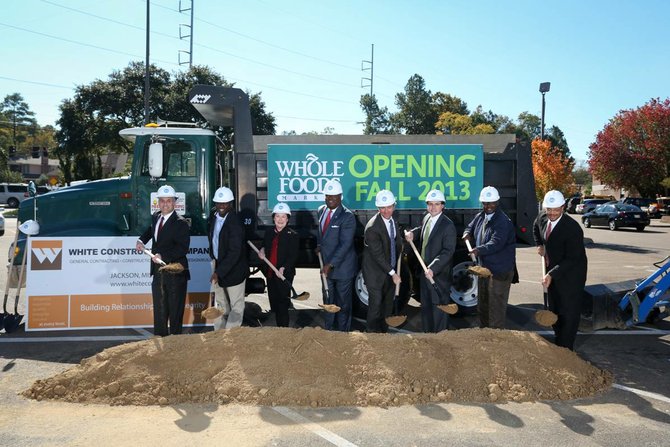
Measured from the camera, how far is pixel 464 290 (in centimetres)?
849

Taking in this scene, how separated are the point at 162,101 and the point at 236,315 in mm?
28112

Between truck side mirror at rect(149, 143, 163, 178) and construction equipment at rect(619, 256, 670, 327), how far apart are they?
6120 millimetres

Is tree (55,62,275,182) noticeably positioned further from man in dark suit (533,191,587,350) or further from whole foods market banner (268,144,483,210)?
man in dark suit (533,191,587,350)

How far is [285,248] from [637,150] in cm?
4551

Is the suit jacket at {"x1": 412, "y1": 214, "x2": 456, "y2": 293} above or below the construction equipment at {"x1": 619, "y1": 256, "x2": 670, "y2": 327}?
above

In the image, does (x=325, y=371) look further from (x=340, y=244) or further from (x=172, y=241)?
(x=172, y=241)

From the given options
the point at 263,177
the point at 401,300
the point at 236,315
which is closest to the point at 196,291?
the point at 236,315

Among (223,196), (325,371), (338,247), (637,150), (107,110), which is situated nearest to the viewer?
(325,371)

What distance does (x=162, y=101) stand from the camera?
32.7 meters

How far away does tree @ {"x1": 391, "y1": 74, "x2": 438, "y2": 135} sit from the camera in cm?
5991

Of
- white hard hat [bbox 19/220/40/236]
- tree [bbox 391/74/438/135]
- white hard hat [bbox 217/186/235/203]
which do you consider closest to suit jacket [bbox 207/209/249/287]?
white hard hat [bbox 217/186/235/203]

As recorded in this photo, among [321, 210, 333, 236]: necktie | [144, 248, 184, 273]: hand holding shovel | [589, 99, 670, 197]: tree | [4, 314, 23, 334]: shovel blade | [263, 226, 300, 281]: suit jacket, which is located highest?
[589, 99, 670, 197]: tree

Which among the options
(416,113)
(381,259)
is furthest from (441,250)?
(416,113)

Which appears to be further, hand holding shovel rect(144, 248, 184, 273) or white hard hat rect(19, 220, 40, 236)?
white hard hat rect(19, 220, 40, 236)
